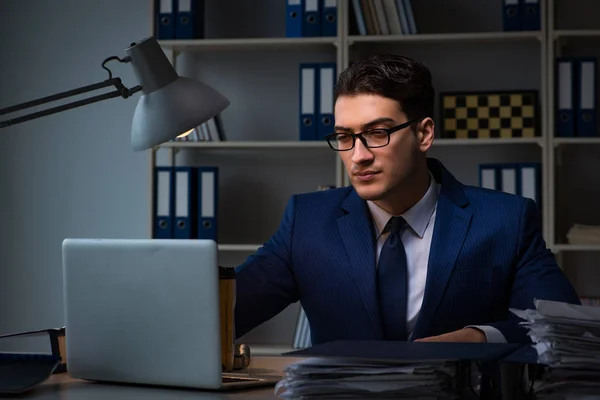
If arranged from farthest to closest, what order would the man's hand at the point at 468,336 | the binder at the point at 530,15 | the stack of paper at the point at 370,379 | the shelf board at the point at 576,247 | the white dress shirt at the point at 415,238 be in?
the binder at the point at 530,15 < the shelf board at the point at 576,247 < the white dress shirt at the point at 415,238 < the man's hand at the point at 468,336 < the stack of paper at the point at 370,379

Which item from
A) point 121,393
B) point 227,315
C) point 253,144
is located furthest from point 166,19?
point 121,393

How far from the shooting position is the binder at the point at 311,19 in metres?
3.81

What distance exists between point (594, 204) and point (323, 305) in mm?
2080

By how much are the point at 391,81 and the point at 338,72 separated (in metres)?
1.70

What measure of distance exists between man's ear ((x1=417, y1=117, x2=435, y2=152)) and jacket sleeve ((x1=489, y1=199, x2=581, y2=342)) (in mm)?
267

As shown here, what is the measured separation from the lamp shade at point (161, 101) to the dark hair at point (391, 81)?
18.7 inches

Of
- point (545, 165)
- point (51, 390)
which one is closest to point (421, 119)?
point (51, 390)

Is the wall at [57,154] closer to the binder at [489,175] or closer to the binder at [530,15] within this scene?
the binder at [489,175]

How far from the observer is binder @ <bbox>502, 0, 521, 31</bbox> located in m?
3.73

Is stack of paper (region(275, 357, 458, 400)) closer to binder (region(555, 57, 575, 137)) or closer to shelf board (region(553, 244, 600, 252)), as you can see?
shelf board (region(553, 244, 600, 252))

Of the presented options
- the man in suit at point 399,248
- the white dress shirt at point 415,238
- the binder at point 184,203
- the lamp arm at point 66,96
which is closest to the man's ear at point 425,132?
the man in suit at point 399,248

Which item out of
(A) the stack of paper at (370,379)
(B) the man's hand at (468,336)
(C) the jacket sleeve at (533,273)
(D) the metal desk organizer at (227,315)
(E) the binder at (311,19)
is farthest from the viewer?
(E) the binder at (311,19)

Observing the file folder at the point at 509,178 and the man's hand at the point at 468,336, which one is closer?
the man's hand at the point at 468,336

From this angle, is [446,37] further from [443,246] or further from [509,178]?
[443,246]
